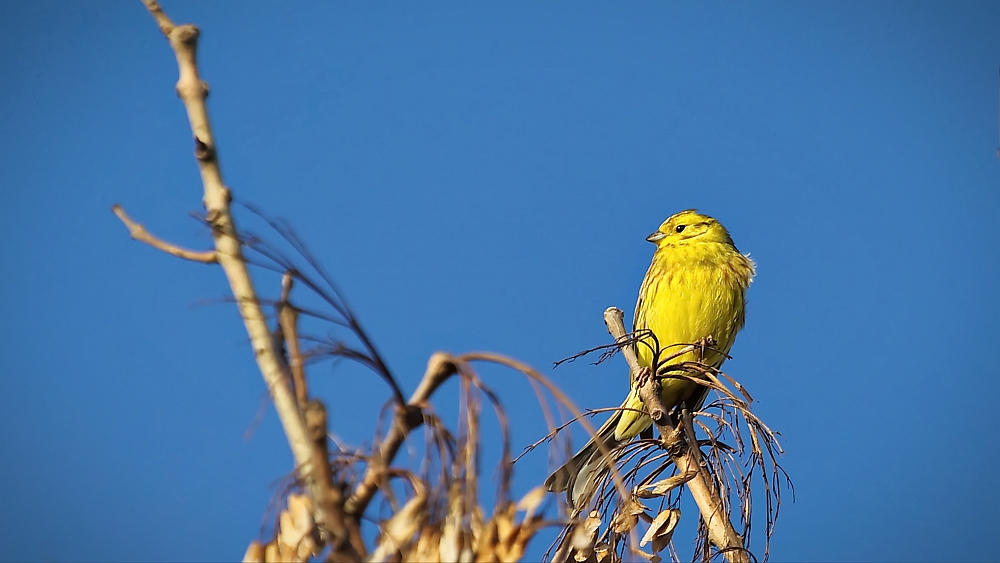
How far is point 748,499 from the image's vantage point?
3.55 meters

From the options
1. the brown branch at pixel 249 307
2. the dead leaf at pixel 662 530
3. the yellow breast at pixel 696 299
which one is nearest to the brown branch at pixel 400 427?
the brown branch at pixel 249 307

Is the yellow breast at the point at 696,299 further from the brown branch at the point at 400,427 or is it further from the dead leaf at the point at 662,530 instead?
the brown branch at the point at 400,427

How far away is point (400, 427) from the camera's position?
1370 millimetres

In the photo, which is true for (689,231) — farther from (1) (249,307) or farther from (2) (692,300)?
(1) (249,307)

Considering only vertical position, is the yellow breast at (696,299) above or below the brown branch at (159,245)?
above

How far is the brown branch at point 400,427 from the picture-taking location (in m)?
1.37

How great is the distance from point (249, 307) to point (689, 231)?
6.34m

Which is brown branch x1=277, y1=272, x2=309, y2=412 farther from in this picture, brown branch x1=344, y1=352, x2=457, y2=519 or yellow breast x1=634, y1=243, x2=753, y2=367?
yellow breast x1=634, y1=243, x2=753, y2=367

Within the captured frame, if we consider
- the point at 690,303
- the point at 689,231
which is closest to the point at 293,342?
the point at 690,303

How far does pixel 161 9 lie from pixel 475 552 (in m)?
0.96

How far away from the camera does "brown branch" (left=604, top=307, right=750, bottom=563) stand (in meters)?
3.48

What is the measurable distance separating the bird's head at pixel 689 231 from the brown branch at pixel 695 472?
2.92 meters

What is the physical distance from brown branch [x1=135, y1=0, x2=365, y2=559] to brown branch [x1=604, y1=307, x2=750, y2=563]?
226 centimetres

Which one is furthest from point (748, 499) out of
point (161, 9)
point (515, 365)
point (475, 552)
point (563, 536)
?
point (161, 9)
